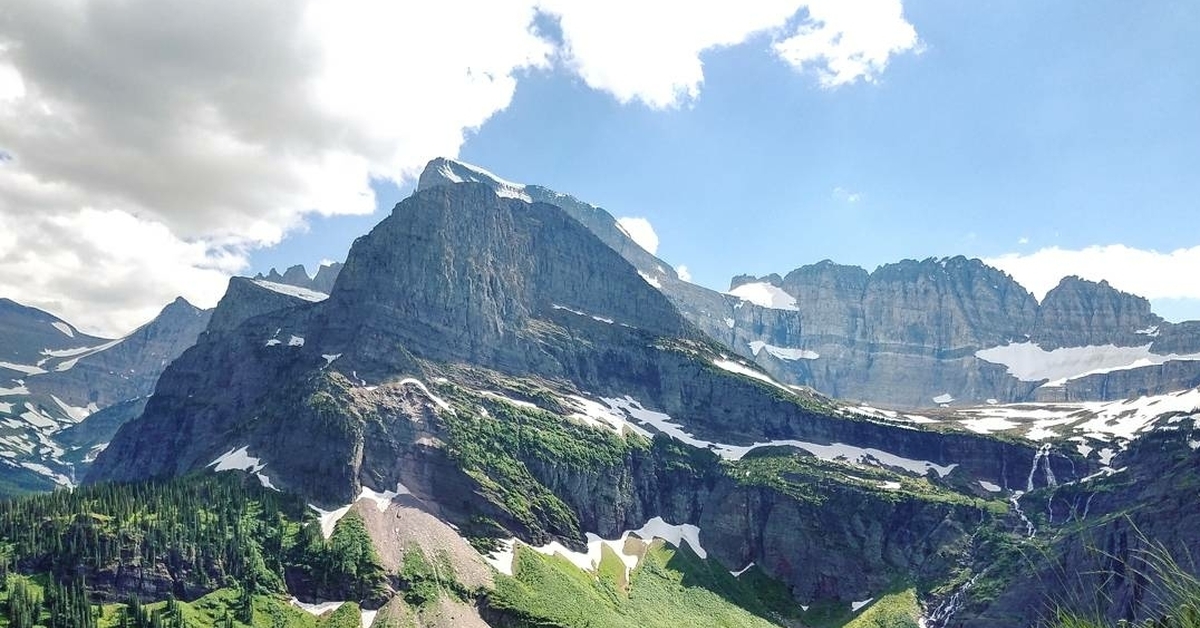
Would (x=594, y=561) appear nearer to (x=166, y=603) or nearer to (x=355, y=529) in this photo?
(x=355, y=529)

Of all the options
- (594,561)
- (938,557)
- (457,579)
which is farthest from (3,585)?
(938,557)

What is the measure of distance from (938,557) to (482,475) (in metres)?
109

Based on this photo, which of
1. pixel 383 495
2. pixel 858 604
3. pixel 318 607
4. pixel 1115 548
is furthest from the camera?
pixel 858 604

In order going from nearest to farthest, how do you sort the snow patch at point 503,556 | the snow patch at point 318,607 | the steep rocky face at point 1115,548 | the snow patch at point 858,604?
1. the snow patch at point 318,607
2. the steep rocky face at point 1115,548
3. the snow patch at point 503,556
4. the snow patch at point 858,604

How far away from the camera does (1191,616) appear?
51.2 ft

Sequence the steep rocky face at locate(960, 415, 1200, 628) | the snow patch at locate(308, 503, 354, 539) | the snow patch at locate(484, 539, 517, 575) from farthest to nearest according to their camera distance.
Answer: the snow patch at locate(484, 539, 517, 575) < the snow patch at locate(308, 503, 354, 539) < the steep rocky face at locate(960, 415, 1200, 628)

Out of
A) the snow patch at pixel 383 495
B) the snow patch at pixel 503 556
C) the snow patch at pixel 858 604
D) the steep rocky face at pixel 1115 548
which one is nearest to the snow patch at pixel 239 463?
the snow patch at pixel 383 495

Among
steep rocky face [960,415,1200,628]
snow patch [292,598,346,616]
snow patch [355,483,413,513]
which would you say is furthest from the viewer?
snow patch [355,483,413,513]

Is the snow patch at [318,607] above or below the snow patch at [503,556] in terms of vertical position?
below

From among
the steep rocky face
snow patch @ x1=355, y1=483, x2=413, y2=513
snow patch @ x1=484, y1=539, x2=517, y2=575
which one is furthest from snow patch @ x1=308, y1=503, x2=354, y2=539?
the steep rocky face

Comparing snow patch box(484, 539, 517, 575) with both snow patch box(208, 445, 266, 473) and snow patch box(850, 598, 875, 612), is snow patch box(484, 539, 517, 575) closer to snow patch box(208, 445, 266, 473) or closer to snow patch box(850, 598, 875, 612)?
snow patch box(208, 445, 266, 473)

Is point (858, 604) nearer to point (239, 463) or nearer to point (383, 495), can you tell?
point (383, 495)

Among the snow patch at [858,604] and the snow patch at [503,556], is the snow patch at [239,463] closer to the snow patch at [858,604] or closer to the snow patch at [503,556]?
the snow patch at [503,556]

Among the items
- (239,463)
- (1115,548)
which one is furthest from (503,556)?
(1115,548)
